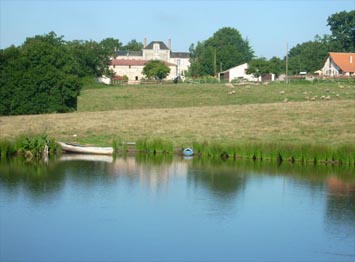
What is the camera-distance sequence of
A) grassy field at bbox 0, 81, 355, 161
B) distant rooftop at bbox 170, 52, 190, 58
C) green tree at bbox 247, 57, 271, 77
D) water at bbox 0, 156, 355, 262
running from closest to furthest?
water at bbox 0, 156, 355, 262
grassy field at bbox 0, 81, 355, 161
green tree at bbox 247, 57, 271, 77
distant rooftop at bbox 170, 52, 190, 58

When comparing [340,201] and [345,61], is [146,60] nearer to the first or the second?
[345,61]

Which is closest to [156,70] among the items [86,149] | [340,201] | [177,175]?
[86,149]

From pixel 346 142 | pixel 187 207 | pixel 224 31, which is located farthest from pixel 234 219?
pixel 224 31

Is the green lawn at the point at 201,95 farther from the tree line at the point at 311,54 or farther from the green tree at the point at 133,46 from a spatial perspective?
the green tree at the point at 133,46

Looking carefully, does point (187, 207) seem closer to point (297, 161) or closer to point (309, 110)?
point (297, 161)

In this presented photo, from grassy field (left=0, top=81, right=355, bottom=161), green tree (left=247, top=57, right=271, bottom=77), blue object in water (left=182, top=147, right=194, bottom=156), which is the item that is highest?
green tree (left=247, top=57, right=271, bottom=77)

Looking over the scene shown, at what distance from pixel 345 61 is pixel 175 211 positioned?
88.5 m

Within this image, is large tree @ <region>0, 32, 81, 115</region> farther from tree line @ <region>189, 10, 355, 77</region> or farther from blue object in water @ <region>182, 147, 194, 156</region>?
tree line @ <region>189, 10, 355, 77</region>

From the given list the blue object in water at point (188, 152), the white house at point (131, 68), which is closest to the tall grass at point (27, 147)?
the blue object in water at point (188, 152)

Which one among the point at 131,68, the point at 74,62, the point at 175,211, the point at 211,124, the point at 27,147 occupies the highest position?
the point at 131,68

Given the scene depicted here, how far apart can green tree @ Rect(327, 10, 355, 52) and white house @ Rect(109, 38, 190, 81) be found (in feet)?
106

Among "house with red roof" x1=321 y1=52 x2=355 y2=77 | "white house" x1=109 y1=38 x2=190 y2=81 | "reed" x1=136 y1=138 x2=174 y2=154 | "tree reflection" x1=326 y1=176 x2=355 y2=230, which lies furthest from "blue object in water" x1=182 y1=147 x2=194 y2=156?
"white house" x1=109 y1=38 x2=190 y2=81

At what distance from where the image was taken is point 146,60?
491 ft

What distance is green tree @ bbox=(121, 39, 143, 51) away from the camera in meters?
183
